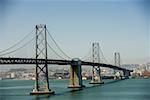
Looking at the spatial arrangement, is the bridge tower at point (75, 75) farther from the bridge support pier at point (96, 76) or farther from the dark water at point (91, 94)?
the bridge support pier at point (96, 76)

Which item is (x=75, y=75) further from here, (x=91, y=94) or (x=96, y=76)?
(x=96, y=76)

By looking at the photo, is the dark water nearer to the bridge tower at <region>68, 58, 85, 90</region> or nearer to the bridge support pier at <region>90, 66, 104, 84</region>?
the bridge tower at <region>68, 58, 85, 90</region>

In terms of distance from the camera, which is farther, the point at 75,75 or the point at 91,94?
the point at 75,75

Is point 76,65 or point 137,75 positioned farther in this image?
point 137,75

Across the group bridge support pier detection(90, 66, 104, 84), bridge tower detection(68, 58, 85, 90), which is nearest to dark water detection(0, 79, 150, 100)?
bridge tower detection(68, 58, 85, 90)

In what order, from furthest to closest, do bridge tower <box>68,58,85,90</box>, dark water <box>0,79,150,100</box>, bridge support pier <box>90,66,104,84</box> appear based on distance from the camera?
1. bridge support pier <box>90,66,104,84</box>
2. bridge tower <box>68,58,85,90</box>
3. dark water <box>0,79,150,100</box>

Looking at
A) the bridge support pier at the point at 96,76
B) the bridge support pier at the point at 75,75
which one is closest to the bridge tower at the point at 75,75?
the bridge support pier at the point at 75,75

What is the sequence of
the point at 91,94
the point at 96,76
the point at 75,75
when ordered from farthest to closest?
the point at 96,76, the point at 75,75, the point at 91,94

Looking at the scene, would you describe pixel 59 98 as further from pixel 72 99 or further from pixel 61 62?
pixel 61 62

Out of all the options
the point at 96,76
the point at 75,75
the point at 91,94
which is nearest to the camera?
the point at 91,94

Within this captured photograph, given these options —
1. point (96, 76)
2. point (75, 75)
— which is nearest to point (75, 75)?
point (75, 75)

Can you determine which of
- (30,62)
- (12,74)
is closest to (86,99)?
(30,62)
